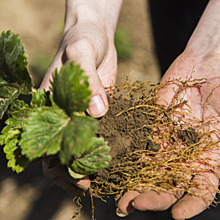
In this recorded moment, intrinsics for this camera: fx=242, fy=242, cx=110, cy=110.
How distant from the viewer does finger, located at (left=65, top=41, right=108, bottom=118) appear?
1310 mm

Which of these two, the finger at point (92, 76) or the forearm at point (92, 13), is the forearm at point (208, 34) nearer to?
the forearm at point (92, 13)

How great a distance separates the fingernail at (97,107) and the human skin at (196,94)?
48 cm

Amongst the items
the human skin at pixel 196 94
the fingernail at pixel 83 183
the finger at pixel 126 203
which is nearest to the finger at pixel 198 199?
the human skin at pixel 196 94

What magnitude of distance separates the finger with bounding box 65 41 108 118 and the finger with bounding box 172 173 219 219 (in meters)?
0.65

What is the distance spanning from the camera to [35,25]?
3539mm

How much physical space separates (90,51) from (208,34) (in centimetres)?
121

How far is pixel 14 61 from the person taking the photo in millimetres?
1217

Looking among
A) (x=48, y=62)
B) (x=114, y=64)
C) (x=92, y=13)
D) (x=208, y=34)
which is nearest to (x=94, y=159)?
(x=114, y=64)

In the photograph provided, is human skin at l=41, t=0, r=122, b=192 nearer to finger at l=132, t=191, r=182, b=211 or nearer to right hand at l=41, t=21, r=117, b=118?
right hand at l=41, t=21, r=117, b=118

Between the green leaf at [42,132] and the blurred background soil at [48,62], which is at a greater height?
the green leaf at [42,132]

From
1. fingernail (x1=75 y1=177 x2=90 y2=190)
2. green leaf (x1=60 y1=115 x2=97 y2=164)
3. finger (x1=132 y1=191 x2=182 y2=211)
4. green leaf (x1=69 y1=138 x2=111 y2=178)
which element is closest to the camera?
green leaf (x1=60 y1=115 x2=97 y2=164)

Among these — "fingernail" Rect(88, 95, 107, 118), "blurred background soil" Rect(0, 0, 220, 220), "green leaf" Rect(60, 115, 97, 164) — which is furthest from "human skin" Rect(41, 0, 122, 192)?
"blurred background soil" Rect(0, 0, 220, 220)

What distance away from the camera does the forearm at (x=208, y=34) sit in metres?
1.98

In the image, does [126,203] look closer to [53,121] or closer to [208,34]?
[53,121]
